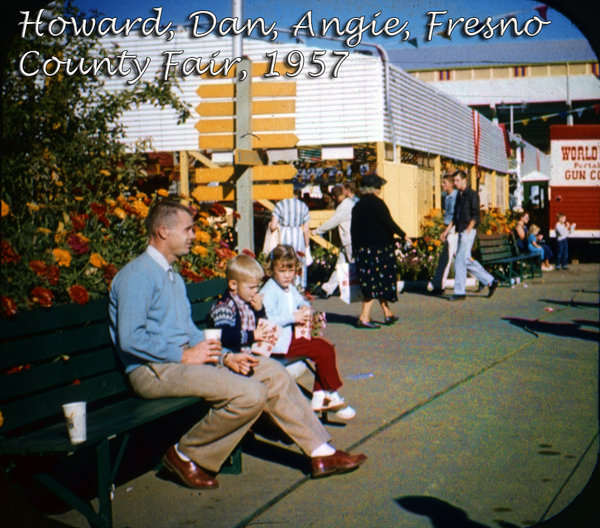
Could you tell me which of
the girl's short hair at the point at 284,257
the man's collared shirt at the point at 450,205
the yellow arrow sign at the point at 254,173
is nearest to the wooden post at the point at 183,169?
the man's collared shirt at the point at 450,205

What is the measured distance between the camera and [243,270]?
4594 mm

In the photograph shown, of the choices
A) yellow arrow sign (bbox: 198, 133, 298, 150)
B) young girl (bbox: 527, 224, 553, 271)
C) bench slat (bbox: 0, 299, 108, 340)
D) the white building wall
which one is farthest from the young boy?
young girl (bbox: 527, 224, 553, 271)

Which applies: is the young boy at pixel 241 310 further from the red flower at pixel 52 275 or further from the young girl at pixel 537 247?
the young girl at pixel 537 247

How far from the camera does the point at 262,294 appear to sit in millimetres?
5074

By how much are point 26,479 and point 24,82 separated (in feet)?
11.7

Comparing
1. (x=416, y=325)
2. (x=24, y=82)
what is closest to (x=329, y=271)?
(x=416, y=325)

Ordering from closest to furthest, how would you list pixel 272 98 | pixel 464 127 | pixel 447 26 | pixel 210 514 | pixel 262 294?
pixel 210 514
pixel 447 26
pixel 262 294
pixel 272 98
pixel 464 127

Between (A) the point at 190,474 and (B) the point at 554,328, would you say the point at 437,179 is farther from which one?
(A) the point at 190,474

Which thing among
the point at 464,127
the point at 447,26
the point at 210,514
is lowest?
the point at 210,514

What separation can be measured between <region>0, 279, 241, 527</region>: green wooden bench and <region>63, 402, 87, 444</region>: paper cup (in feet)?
0.13

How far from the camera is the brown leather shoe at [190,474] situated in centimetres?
403

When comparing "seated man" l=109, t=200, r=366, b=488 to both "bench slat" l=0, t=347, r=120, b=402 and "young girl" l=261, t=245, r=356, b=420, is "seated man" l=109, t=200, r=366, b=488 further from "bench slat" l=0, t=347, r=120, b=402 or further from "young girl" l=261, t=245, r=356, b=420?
"young girl" l=261, t=245, r=356, b=420

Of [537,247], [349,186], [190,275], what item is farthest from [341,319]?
[537,247]

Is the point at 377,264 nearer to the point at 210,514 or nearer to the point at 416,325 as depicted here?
the point at 416,325
